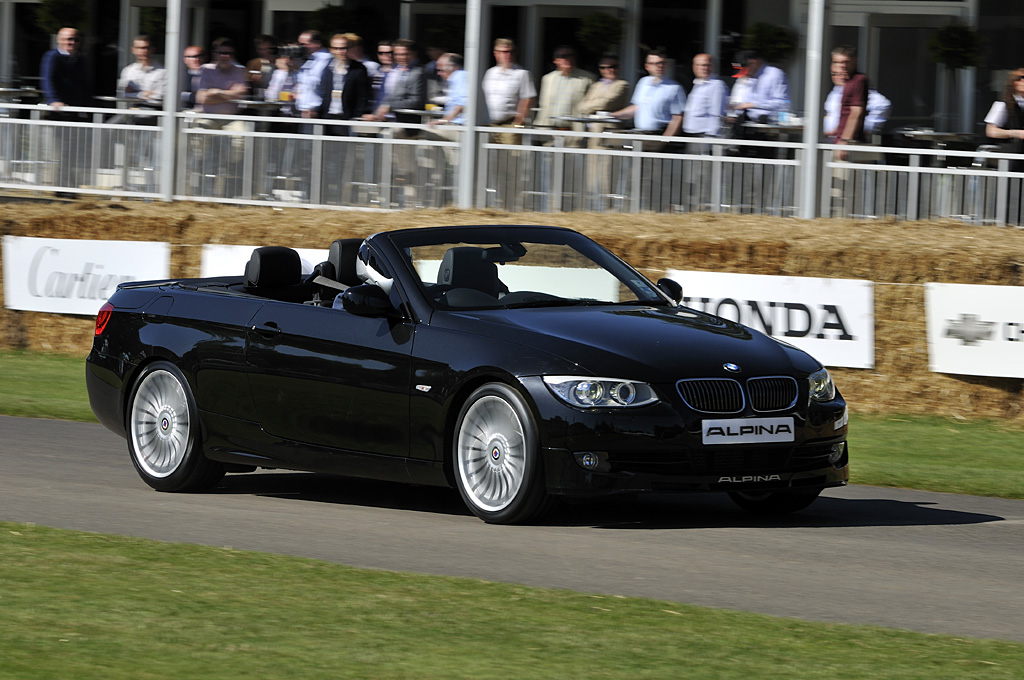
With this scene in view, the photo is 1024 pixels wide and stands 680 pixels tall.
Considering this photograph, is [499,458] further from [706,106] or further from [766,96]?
[766,96]

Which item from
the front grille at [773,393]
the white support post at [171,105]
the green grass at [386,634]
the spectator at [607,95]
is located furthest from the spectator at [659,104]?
the green grass at [386,634]

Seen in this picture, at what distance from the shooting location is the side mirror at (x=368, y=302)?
9391mm

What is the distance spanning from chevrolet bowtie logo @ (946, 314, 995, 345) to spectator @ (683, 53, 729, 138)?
499 centimetres

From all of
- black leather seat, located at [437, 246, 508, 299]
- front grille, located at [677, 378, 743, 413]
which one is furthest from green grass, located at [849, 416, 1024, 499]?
black leather seat, located at [437, 246, 508, 299]

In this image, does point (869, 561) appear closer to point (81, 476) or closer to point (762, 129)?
point (81, 476)

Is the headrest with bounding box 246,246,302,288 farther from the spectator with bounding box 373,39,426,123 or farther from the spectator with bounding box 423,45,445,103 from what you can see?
the spectator with bounding box 423,45,445,103

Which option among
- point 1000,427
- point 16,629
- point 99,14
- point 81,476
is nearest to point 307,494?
point 81,476

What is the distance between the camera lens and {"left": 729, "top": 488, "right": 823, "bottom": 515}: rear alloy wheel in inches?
378

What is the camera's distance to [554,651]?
19.7 ft

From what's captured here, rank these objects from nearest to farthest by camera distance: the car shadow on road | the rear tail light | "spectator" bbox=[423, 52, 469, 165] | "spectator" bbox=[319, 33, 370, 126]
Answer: the car shadow on road → the rear tail light → "spectator" bbox=[423, 52, 469, 165] → "spectator" bbox=[319, 33, 370, 126]

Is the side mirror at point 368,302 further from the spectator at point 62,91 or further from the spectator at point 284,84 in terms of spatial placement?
the spectator at point 62,91


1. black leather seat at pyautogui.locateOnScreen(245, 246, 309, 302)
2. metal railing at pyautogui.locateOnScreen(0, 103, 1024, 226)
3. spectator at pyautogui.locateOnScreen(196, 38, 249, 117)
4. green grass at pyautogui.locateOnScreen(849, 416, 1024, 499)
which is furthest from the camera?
spectator at pyautogui.locateOnScreen(196, 38, 249, 117)

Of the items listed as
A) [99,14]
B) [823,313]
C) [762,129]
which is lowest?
[823,313]

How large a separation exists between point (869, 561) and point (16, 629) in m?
3.84
